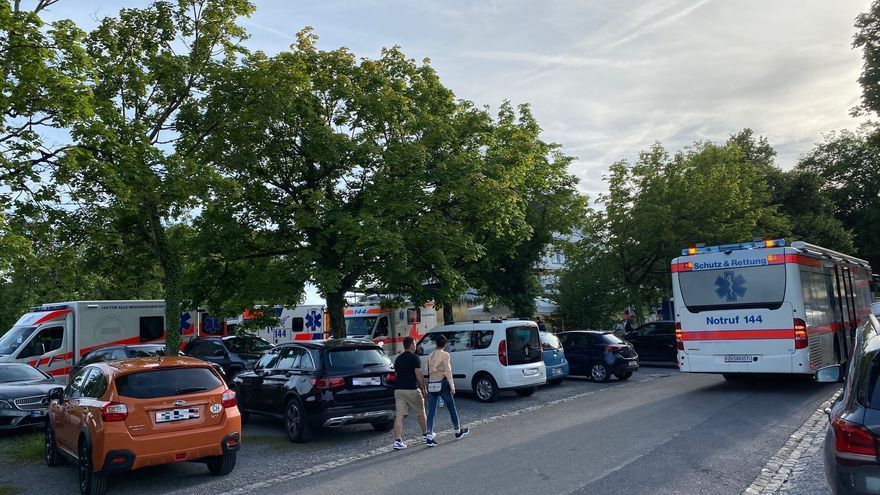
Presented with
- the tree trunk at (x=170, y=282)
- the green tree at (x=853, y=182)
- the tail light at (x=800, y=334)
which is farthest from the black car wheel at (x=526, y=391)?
the green tree at (x=853, y=182)

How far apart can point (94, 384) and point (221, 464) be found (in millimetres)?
1973

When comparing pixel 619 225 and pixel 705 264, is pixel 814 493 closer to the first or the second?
pixel 705 264

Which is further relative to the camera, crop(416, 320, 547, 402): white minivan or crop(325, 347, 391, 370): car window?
crop(416, 320, 547, 402): white minivan

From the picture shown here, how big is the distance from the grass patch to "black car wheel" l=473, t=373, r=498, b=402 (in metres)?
8.94

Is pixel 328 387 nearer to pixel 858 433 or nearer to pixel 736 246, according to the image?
pixel 858 433

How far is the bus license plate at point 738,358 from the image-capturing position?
1358cm

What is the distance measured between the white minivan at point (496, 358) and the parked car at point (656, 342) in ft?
27.6

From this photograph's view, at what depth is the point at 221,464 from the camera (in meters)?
8.75

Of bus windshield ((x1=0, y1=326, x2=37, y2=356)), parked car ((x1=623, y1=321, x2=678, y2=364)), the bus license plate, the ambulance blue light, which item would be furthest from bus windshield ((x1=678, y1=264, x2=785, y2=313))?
bus windshield ((x1=0, y1=326, x2=37, y2=356))

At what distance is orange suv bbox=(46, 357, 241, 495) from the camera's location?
Result: 768 cm

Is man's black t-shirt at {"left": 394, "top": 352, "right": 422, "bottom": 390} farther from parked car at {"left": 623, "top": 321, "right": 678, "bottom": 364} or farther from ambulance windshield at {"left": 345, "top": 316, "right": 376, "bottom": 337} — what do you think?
ambulance windshield at {"left": 345, "top": 316, "right": 376, "bottom": 337}

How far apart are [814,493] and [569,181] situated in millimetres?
20464

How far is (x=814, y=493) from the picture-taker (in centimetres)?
671

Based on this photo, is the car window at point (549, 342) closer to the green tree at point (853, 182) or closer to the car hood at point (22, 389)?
the car hood at point (22, 389)
